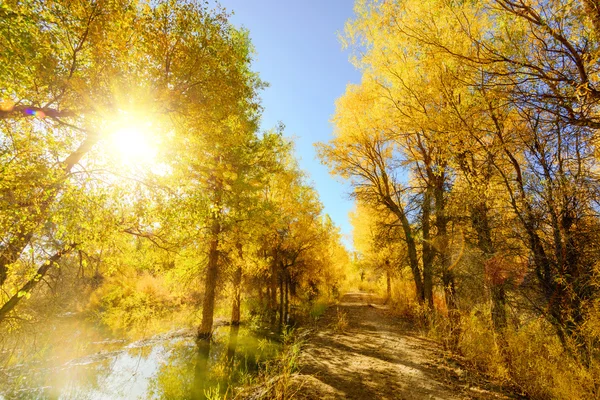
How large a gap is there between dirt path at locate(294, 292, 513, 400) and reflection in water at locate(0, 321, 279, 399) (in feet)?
5.83

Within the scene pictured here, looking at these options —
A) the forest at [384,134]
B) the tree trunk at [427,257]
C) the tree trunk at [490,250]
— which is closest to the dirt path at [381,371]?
the forest at [384,134]

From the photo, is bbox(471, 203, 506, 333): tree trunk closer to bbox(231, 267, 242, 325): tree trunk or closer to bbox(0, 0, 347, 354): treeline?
bbox(0, 0, 347, 354): treeline

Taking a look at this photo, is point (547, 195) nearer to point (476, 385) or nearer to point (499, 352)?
point (499, 352)

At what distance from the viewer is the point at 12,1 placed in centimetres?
302

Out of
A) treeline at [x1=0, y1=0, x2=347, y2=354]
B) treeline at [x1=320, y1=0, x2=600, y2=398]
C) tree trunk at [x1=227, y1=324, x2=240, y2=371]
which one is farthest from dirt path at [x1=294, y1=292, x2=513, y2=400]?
treeline at [x1=0, y1=0, x2=347, y2=354]

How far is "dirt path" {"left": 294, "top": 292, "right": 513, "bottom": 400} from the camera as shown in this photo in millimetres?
4488

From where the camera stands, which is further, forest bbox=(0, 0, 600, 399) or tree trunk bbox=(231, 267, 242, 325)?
tree trunk bbox=(231, 267, 242, 325)

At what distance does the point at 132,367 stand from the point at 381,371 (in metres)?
7.88

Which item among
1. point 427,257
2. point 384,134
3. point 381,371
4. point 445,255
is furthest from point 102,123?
point 427,257

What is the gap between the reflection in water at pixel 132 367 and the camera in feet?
21.7

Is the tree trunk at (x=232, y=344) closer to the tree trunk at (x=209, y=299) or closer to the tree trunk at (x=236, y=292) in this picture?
the tree trunk at (x=236, y=292)

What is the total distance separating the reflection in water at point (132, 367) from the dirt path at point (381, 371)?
178 centimetres

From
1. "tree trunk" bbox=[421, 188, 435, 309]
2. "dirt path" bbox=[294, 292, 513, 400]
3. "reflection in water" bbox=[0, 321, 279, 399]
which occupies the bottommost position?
"reflection in water" bbox=[0, 321, 279, 399]

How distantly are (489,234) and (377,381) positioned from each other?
4.32m
